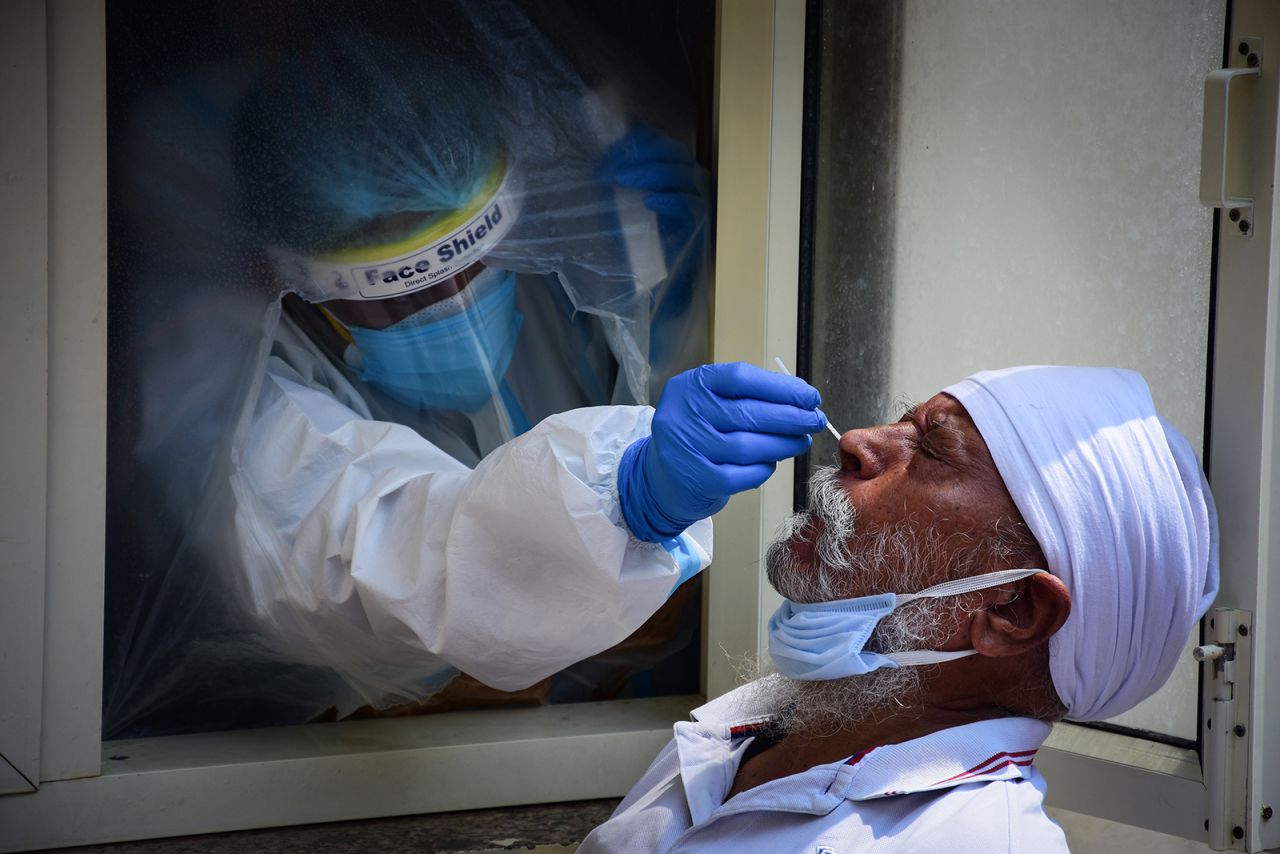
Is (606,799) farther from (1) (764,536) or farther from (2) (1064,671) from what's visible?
(2) (1064,671)

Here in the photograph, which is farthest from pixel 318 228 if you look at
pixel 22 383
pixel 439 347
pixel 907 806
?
pixel 907 806

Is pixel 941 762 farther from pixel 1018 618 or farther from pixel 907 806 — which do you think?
pixel 1018 618

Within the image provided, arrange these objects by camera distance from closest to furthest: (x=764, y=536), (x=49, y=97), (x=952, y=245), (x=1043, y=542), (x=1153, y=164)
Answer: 1. (x=1043, y=542)
2. (x=1153, y=164)
3. (x=49, y=97)
4. (x=952, y=245)
5. (x=764, y=536)

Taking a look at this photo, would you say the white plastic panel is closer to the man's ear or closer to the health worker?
the health worker

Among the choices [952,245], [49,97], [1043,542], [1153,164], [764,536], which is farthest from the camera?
[764,536]

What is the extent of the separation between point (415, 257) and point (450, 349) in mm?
163

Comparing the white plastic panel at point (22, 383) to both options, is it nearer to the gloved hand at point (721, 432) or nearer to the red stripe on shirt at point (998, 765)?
the gloved hand at point (721, 432)

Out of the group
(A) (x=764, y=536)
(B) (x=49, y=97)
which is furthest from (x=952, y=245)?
(B) (x=49, y=97)

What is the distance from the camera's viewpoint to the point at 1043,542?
1.18 m

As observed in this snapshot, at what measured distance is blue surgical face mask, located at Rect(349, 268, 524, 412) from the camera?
6.23ft

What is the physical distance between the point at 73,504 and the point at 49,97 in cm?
56

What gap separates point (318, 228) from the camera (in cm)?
185

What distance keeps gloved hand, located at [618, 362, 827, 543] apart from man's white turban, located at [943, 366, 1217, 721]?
0.66 ft

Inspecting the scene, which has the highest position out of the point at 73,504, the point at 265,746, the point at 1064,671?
the point at 73,504
